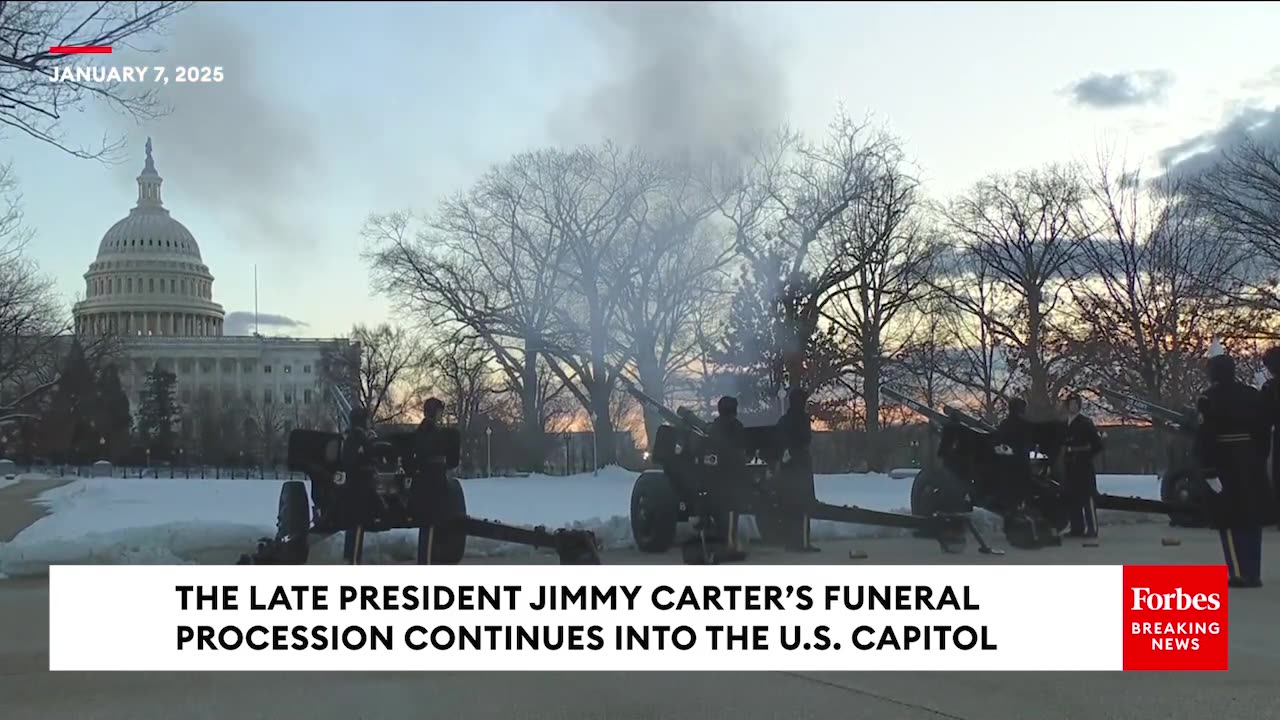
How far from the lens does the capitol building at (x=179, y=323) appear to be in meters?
109

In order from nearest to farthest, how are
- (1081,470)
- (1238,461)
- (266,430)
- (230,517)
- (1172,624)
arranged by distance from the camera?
(1172,624)
(1238,461)
(1081,470)
(230,517)
(266,430)

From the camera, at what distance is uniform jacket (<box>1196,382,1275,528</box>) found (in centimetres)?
922

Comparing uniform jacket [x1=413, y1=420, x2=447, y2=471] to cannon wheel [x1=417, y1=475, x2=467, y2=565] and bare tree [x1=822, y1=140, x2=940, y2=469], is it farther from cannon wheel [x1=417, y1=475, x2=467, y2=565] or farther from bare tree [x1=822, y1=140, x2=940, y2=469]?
bare tree [x1=822, y1=140, x2=940, y2=469]

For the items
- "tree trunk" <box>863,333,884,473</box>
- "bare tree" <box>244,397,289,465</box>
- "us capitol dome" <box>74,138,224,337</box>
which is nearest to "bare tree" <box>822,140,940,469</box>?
"tree trunk" <box>863,333,884,473</box>

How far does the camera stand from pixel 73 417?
225 feet

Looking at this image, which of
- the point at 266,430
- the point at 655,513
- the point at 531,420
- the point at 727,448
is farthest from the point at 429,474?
the point at 266,430

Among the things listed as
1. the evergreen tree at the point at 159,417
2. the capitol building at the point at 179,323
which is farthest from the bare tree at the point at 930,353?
the capitol building at the point at 179,323

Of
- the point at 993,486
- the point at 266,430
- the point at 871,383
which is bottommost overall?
the point at 266,430

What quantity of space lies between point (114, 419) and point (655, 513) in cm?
7823

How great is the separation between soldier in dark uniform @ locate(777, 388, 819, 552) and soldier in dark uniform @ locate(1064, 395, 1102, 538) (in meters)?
3.39

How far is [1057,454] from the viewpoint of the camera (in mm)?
14453

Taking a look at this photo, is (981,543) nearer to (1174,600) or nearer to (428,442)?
(1174,600)

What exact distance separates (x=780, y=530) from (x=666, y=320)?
2827 centimetres

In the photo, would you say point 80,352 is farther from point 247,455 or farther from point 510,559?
point 510,559
